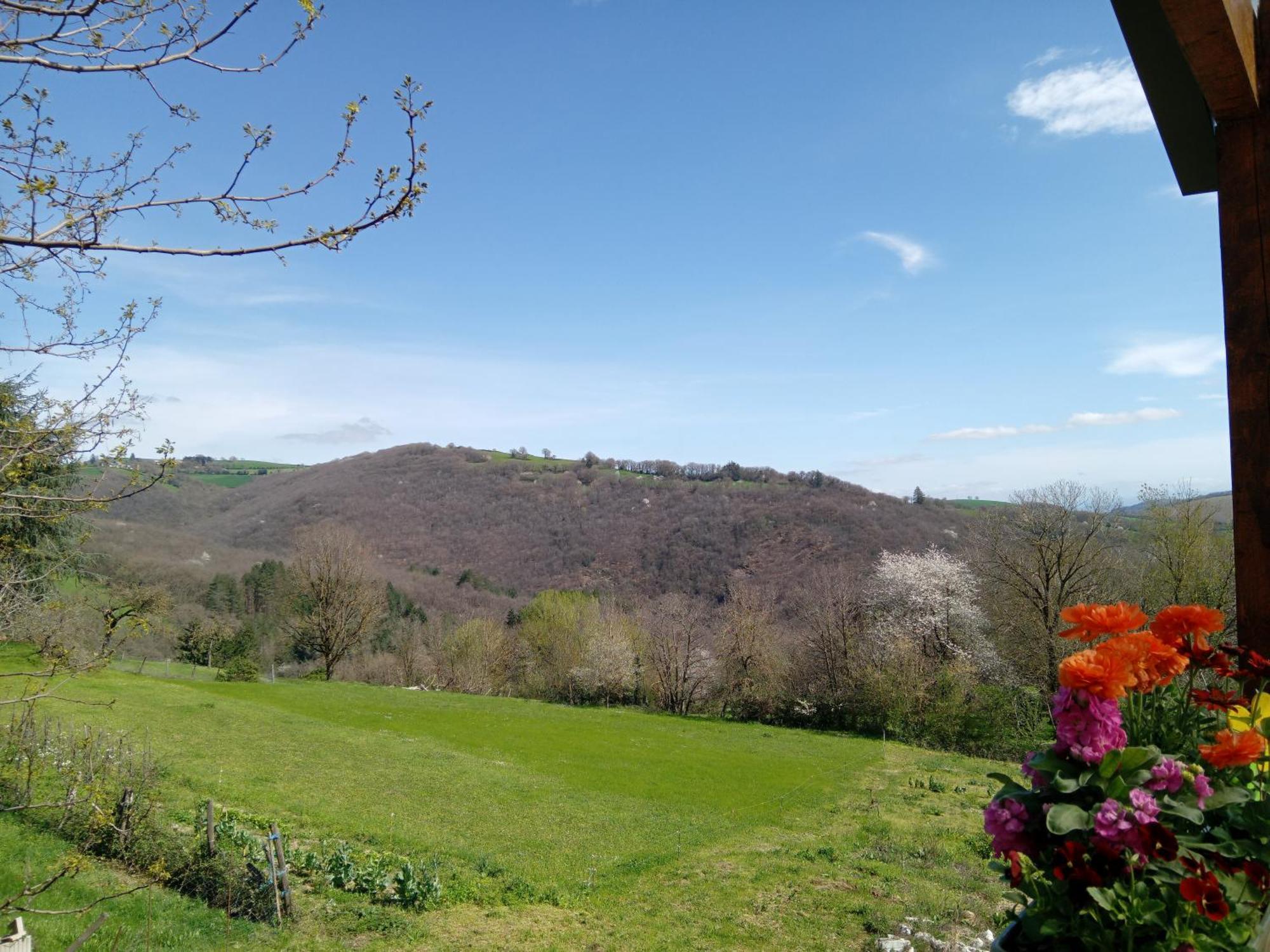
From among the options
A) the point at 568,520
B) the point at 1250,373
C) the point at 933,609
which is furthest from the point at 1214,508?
the point at 568,520

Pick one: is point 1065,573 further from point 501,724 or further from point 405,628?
point 405,628

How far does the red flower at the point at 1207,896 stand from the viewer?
1098mm

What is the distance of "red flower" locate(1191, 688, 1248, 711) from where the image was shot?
58.6 inches

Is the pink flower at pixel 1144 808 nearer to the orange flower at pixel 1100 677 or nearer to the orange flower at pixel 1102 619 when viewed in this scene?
the orange flower at pixel 1100 677

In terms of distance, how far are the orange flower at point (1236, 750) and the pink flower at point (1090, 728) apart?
0.49 ft

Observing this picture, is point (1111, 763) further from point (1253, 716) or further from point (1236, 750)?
point (1253, 716)

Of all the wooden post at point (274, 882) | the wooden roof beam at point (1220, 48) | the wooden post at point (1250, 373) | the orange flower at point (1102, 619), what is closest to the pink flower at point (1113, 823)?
the orange flower at point (1102, 619)

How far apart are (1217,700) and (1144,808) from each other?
466mm

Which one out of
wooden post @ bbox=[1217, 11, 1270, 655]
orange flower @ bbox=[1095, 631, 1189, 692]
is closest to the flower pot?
orange flower @ bbox=[1095, 631, 1189, 692]

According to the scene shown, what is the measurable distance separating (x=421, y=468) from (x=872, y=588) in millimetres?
67656

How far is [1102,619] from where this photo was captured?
1.52 m

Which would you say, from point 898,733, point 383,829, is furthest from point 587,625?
point 383,829

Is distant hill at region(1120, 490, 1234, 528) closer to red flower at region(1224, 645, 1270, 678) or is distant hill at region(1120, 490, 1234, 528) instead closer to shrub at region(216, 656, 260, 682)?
red flower at region(1224, 645, 1270, 678)

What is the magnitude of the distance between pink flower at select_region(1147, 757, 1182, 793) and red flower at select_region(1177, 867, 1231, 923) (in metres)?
0.15
